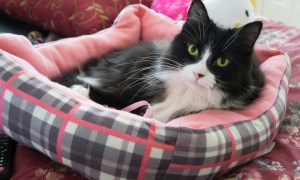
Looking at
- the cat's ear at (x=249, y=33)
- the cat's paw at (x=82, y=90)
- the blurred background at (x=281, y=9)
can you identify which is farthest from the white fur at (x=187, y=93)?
the blurred background at (x=281, y=9)

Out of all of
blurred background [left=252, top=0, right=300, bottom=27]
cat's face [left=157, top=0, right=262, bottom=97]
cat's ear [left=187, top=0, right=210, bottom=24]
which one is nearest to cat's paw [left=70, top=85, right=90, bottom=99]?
cat's face [left=157, top=0, right=262, bottom=97]

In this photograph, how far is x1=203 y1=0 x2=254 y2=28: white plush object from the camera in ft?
4.75

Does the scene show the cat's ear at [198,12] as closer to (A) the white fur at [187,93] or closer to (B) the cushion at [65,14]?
(A) the white fur at [187,93]

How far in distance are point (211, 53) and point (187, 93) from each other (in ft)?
0.62

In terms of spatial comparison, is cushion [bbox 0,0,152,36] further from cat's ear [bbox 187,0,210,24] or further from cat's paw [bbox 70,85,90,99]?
cat's ear [bbox 187,0,210,24]

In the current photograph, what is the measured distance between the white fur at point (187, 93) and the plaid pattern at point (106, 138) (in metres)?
0.18

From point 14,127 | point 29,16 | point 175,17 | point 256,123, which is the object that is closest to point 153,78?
point 256,123

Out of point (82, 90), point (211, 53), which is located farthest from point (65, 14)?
point (211, 53)

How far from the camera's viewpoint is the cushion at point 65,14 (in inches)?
70.7

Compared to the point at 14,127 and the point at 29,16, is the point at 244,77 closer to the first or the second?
the point at 14,127

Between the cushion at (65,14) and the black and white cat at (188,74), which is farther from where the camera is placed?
the cushion at (65,14)

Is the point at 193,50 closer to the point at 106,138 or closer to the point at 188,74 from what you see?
the point at 188,74

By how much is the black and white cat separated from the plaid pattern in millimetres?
196

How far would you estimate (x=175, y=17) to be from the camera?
1959 mm
